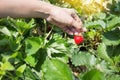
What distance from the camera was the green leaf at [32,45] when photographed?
173cm

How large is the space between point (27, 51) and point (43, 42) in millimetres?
121

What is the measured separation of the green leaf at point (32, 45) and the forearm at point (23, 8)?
0.18 m

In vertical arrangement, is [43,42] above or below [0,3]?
below

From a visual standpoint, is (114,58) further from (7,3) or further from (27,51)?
(7,3)

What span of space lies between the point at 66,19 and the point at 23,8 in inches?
9.5

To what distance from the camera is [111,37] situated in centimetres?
172

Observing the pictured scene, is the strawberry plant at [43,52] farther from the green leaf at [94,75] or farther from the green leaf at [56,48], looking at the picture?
the green leaf at [94,75]

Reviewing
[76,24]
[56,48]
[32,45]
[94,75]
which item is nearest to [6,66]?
[32,45]

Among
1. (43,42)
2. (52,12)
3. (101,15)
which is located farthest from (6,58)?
(101,15)

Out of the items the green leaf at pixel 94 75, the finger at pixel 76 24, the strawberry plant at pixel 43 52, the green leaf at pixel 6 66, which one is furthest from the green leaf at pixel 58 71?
the finger at pixel 76 24

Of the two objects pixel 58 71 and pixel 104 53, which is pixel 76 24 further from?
pixel 58 71

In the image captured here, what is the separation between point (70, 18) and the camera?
5.90ft

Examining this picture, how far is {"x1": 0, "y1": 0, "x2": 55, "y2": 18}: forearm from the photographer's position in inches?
70.6

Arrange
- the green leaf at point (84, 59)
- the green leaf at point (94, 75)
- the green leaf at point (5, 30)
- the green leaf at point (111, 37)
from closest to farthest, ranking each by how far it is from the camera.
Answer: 1. the green leaf at point (94, 75)
2. the green leaf at point (84, 59)
3. the green leaf at point (111, 37)
4. the green leaf at point (5, 30)
